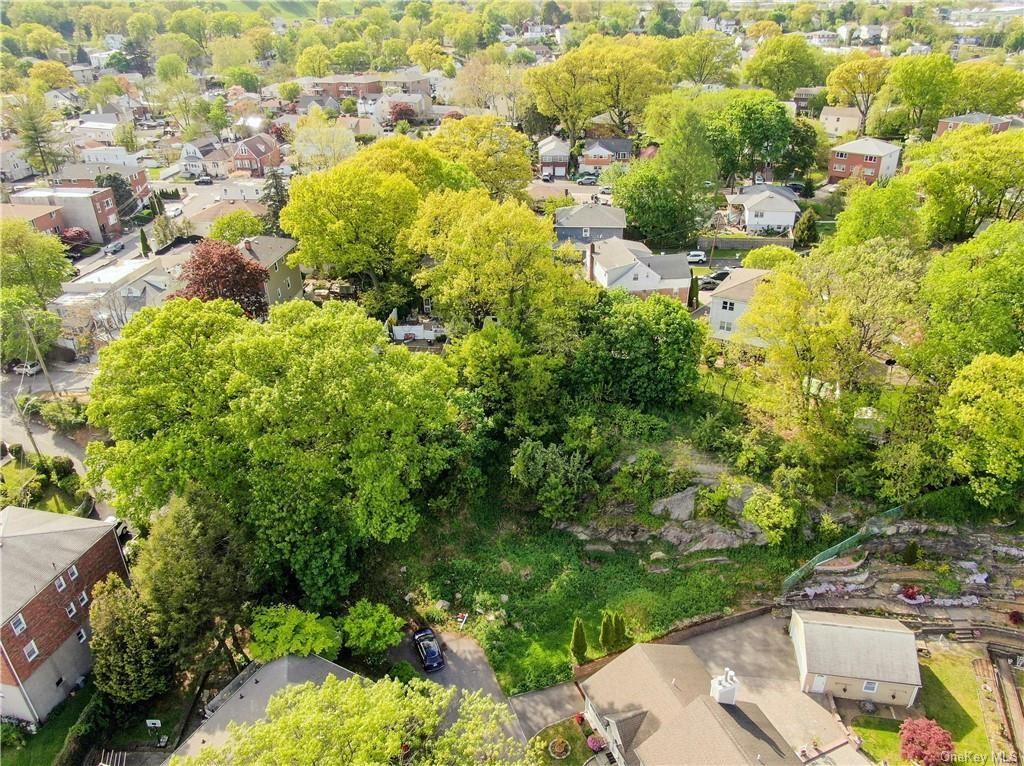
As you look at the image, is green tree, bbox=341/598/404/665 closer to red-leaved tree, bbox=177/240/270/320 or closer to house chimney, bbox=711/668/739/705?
house chimney, bbox=711/668/739/705

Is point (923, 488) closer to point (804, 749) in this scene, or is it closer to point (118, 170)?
point (804, 749)

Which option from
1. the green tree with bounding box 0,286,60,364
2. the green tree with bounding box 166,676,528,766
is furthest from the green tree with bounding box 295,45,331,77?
the green tree with bounding box 166,676,528,766

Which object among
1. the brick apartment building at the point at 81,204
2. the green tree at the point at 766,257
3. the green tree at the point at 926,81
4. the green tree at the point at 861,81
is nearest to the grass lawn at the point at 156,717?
the green tree at the point at 766,257

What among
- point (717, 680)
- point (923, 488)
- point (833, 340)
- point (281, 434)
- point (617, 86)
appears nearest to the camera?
point (717, 680)

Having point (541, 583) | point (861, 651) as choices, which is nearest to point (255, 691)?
point (541, 583)

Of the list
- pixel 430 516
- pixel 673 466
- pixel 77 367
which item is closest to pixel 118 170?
pixel 77 367

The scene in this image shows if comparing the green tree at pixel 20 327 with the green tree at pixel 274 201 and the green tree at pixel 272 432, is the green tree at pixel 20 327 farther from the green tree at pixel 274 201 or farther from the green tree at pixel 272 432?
the green tree at pixel 272 432
